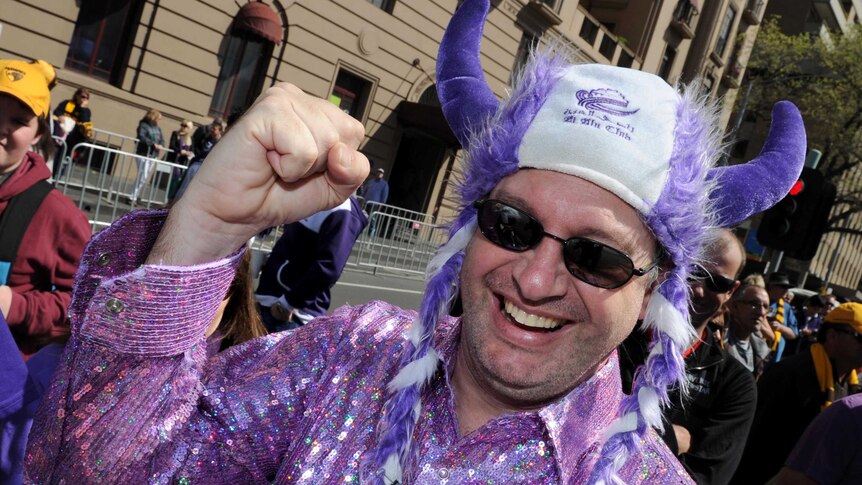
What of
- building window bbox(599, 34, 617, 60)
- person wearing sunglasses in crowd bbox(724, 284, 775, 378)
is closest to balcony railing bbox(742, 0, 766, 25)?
building window bbox(599, 34, 617, 60)

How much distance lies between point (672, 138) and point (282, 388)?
1.15 metres

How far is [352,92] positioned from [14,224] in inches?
615

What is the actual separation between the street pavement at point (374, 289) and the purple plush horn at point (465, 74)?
22.9 feet

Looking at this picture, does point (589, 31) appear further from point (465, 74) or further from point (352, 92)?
point (465, 74)

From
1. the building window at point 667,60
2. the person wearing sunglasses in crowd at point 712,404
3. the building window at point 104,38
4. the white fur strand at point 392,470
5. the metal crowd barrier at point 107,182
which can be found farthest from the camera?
the building window at point 667,60

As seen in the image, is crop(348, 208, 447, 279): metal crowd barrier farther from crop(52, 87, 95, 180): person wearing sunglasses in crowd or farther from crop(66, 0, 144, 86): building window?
crop(66, 0, 144, 86): building window

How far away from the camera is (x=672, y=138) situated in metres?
1.71

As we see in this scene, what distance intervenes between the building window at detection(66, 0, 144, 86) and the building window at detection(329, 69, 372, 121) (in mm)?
5189

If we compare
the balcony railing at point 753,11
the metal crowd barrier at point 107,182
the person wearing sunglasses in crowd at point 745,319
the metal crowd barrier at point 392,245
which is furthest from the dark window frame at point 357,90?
the balcony railing at point 753,11

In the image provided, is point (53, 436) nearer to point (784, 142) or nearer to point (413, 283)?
point (784, 142)

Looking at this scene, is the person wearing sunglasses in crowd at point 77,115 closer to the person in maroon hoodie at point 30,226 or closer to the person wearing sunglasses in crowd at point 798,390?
the person in maroon hoodie at point 30,226

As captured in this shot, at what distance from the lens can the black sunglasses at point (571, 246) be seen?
5.43ft

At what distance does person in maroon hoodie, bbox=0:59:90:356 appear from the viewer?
2.87 m

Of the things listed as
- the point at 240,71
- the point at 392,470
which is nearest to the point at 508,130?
the point at 392,470
